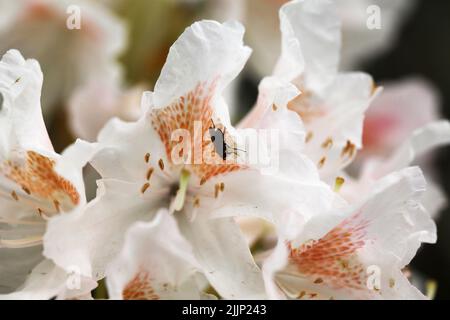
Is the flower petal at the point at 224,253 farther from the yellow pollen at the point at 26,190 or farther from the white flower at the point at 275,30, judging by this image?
the white flower at the point at 275,30

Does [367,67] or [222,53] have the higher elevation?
[367,67]

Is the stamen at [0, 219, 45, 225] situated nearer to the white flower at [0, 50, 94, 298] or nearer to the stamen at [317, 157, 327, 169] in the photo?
the white flower at [0, 50, 94, 298]

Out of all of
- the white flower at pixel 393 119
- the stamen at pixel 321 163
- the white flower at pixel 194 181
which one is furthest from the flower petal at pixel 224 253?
the white flower at pixel 393 119

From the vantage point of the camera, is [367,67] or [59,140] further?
[367,67]

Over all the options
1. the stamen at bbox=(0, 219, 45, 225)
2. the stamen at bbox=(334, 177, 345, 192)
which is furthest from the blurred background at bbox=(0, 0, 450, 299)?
the stamen at bbox=(334, 177, 345, 192)

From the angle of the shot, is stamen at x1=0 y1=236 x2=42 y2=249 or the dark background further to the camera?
the dark background
